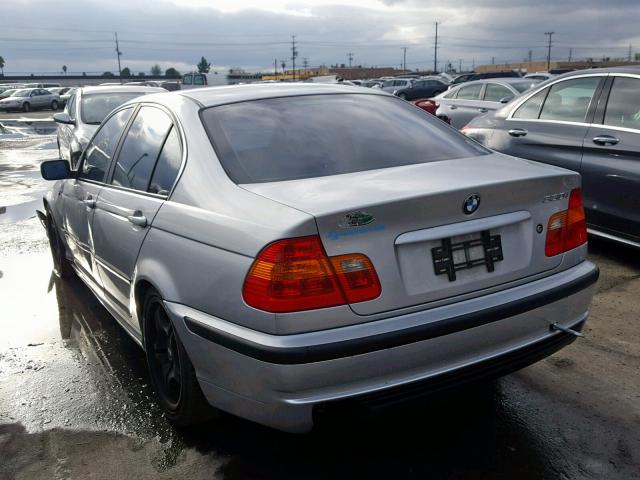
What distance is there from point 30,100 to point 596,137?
143 feet

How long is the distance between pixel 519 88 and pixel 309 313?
10625 millimetres

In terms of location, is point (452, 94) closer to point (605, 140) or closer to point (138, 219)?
point (605, 140)

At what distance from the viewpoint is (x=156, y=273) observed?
275cm

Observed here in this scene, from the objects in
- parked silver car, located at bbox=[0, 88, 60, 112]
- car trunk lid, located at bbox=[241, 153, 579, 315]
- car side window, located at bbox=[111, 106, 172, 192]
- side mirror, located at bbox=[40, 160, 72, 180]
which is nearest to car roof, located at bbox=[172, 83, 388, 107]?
car side window, located at bbox=[111, 106, 172, 192]

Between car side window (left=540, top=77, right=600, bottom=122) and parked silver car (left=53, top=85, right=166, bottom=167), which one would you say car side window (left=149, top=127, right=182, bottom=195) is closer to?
car side window (left=540, top=77, right=600, bottom=122)

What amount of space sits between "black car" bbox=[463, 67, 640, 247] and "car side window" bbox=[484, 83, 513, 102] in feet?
19.2

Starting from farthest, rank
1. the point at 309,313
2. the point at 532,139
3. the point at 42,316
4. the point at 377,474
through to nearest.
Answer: the point at 532,139
the point at 42,316
the point at 377,474
the point at 309,313

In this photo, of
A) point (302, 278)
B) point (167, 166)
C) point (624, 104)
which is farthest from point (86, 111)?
point (302, 278)

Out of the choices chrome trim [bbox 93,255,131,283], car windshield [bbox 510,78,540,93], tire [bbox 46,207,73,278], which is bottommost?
tire [bbox 46,207,73,278]

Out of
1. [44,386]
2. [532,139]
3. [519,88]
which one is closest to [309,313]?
[44,386]

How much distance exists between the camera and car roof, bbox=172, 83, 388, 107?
125 inches

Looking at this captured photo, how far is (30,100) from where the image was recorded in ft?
137

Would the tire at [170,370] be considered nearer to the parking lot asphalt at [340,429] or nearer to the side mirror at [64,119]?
the parking lot asphalt at [340,429]

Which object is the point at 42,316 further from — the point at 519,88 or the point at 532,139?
the point at 519,88
